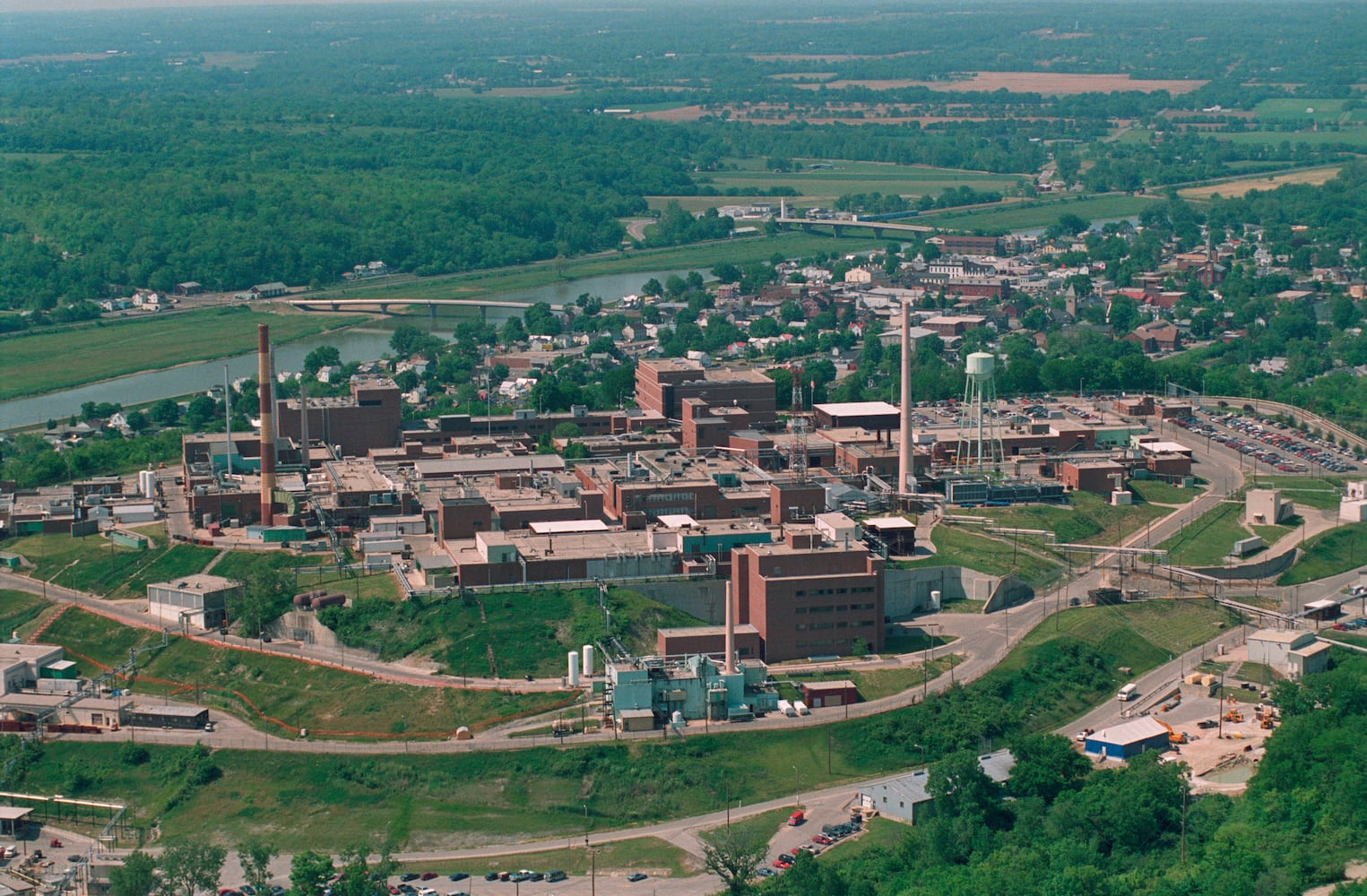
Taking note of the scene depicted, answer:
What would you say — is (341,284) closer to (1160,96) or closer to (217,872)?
(217,872)

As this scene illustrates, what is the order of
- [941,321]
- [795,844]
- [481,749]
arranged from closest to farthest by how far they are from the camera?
[795,844]
[481,749]
[941,321]

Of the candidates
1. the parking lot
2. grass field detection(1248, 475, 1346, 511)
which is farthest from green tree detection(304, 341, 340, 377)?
grass field detection(1248, 475, 1346, 511)

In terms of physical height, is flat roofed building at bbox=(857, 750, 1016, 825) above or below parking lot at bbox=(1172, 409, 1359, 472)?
below

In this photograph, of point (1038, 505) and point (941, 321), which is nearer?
point (1038, 505)

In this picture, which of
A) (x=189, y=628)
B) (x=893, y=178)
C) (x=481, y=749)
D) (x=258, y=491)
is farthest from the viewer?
(x=893, y=178)

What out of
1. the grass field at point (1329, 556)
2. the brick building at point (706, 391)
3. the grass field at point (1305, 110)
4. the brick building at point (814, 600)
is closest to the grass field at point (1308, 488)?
the grass field at point (1329, 556)

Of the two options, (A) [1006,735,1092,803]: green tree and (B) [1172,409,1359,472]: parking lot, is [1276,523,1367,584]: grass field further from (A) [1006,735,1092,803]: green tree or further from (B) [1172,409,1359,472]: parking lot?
(A) [1006,735,1092,803]: green tree

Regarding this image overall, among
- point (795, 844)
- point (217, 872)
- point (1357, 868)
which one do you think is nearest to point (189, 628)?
point (217, 872)
